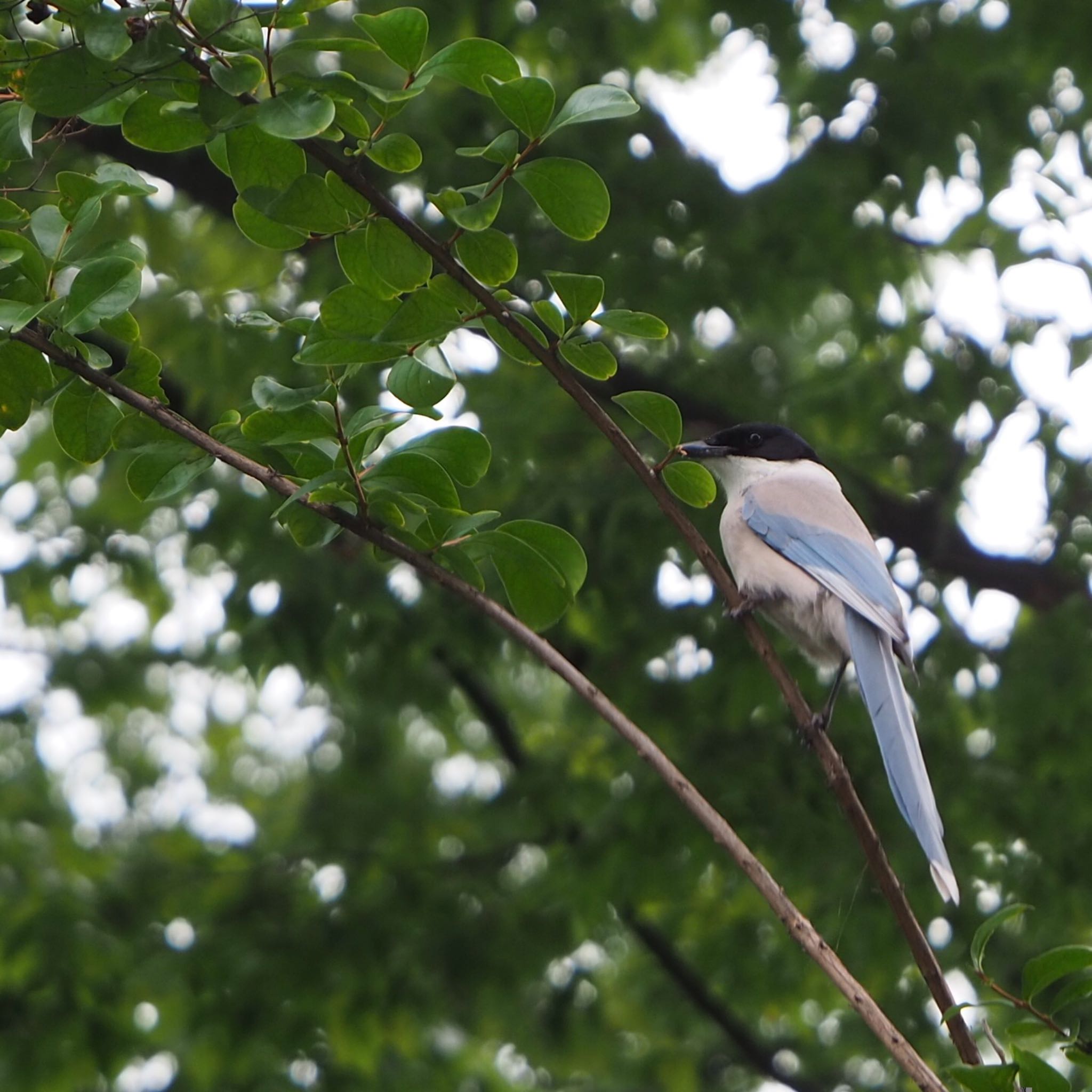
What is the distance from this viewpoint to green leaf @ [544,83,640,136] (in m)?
1.61

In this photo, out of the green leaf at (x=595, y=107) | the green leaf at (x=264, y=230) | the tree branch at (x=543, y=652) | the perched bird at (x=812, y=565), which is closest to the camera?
the green leaf at (x=595, y=107)

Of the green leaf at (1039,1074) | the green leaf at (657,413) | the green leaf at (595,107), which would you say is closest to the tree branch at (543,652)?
the green leaf at (1039,1074)

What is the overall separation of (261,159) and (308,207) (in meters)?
0.08

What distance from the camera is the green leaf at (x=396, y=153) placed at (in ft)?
5.50

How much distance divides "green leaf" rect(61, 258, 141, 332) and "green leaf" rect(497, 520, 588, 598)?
620 millimetres

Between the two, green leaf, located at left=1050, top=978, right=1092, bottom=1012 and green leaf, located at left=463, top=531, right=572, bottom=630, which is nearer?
green leaf, located at left=1050, top=978, right=1092, bottom=1012

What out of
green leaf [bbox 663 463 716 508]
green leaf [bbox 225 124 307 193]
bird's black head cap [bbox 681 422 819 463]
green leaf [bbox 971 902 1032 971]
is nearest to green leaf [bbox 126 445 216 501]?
green leaf [bbox 225 124 307 193]

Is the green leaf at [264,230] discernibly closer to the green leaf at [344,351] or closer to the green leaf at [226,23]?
the green leaf at [344,351]

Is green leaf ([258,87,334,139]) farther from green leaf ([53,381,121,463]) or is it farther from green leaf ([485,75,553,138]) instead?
green leaf ([53,381,121,463])

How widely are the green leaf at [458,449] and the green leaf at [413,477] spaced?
23mm

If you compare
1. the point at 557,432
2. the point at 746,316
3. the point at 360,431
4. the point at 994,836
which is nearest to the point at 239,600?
the point at 557,432

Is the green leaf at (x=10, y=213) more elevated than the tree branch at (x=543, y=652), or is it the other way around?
the green leaf at (x=10, y=213)

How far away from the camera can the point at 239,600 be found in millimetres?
5570

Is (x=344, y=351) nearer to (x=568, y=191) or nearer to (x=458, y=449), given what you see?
(x=458, y=449)
